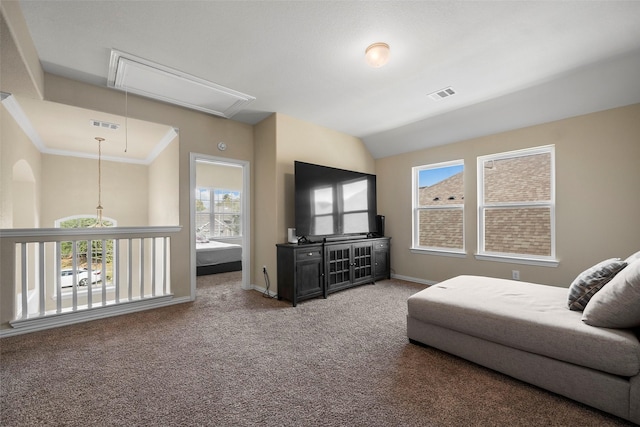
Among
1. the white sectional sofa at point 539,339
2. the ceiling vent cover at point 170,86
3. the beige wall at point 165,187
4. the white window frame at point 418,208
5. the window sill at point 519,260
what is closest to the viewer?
the white sectional sofa at point 539,339

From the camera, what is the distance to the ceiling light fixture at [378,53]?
2.27 meters

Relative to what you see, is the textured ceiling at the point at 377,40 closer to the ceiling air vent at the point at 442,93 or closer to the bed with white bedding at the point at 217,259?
the ceiling air vent at the point at 442,93

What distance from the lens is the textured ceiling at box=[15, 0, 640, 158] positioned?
1949mm

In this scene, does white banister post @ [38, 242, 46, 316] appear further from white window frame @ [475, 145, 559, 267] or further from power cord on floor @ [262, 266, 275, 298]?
white window frame @ [475, 145, 559, 267]

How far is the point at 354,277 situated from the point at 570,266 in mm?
2657

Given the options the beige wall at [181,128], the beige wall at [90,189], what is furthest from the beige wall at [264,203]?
the beige wall at [90,189]

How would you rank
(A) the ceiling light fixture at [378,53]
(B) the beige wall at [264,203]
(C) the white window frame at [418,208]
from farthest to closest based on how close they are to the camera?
(C) the white window frame at [418,208] < (B) the beige wall at [264,203] < (A) the ceiling light fixture at [378,53]

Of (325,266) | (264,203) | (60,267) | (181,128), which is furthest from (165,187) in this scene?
(325,266)

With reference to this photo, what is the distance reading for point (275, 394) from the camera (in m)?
1.70

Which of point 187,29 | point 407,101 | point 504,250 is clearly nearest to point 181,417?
point 187,29

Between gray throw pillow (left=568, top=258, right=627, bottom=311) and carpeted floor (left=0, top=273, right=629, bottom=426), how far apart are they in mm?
638

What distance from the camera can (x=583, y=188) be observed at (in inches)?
123

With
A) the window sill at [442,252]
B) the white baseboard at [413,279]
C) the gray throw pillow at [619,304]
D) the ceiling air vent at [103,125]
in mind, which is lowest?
the white baseboard at [413,279]

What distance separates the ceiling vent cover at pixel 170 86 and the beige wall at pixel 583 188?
344 centimetres
